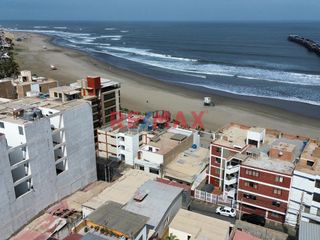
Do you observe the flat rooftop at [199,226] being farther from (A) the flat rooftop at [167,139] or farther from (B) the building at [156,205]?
(A) the flat rooftop at [167,139]

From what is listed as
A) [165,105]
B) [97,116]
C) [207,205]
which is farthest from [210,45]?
[207,205]

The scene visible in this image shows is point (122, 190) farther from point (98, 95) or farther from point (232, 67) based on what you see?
point (232, 67)

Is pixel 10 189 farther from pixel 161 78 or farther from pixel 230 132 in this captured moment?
pixel 161 78

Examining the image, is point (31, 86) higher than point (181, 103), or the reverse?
point (31, 86)

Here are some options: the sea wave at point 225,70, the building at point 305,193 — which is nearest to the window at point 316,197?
the building at point 305,193

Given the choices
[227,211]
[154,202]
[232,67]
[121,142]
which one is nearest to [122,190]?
[154,202]
